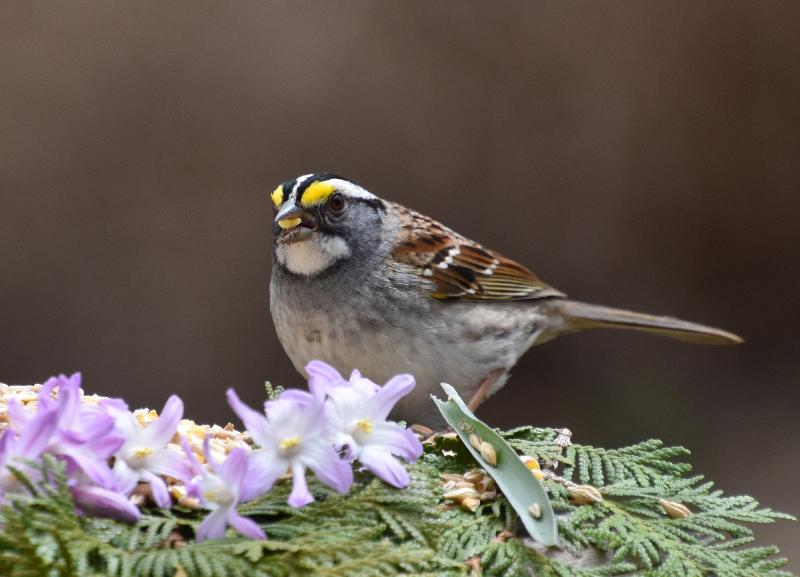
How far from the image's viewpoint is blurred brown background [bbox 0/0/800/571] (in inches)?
143

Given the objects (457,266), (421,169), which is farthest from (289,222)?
(421,169)

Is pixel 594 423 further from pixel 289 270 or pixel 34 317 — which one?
pixel 289 270

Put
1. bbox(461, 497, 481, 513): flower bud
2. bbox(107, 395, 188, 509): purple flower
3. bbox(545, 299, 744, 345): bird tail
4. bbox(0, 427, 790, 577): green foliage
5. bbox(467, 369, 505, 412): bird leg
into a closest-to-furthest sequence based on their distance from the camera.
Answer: bbox(0, 427, 790, 577): green foliage < bbox(107, 395, 188, 509): purple flower < bbox(461, 497, 481, 513): flower bud < bbox(467, 369, 505, 412): bird leg < bbox(545, 299, 744, 345): bird tail

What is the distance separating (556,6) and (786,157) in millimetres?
1078

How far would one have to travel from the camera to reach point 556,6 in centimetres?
381

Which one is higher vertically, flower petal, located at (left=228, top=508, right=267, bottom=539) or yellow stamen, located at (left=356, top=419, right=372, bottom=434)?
yellow stamen, located at (left=356, top=419, right=372, bottom=434)

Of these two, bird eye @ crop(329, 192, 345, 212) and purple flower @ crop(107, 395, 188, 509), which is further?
bird eye @ crop(329, 192, 345, 212)

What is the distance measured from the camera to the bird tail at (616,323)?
2406 millimetres

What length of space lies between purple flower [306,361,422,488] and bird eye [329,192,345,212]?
99 centimetres

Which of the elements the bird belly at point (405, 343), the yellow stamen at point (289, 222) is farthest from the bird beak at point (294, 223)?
the bird belly at point (405, 343)

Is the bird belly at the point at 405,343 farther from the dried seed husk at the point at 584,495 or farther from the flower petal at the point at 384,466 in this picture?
the flower petal at the point at 384,466

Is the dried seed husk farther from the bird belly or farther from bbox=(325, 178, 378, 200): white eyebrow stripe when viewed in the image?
bbox=(325, 178, 378, 200): white eyebrow stripe

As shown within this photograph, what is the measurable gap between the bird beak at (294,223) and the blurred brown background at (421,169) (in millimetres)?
1833

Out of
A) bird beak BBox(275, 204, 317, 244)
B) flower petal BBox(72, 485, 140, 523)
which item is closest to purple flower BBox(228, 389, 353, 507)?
flower petal BBox(72, 485, 140, 523)
